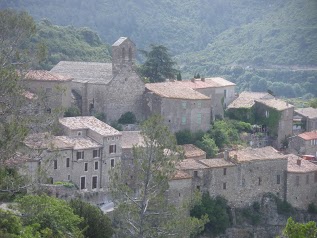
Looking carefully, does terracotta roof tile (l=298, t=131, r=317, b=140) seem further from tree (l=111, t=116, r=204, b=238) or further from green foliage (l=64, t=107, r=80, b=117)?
tree (l=111, t=116, r=204, b=238)

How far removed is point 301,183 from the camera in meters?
53.9

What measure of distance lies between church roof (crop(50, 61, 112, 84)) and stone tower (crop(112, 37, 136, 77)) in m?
0.70

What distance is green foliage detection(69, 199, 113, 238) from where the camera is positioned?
128ft

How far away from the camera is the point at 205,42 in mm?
117312

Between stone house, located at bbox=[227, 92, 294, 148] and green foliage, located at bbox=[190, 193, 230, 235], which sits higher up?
stone house, located at bbox=[227, 92, 294, 148]

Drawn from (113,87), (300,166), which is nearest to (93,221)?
(113,87)

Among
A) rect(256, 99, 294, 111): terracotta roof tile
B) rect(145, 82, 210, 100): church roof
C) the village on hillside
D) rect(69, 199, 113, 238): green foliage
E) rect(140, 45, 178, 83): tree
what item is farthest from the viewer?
rect(140, 45, 178, 83): tree

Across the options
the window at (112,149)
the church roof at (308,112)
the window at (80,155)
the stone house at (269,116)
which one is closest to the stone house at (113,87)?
the window at (112,149)

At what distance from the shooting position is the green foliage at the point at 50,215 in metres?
32.2

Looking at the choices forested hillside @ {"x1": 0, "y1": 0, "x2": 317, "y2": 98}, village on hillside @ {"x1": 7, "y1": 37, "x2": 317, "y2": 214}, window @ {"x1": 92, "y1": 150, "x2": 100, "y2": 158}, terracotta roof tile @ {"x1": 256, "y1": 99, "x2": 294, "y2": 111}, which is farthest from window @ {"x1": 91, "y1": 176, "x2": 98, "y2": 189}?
forested hillside @ {"x1": 0, "y1": 0, "x2": 317, "y2": 98}

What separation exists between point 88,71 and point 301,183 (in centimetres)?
1384

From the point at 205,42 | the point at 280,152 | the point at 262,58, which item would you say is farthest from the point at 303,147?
the point at 205,42

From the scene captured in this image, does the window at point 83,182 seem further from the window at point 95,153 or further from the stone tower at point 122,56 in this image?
the stone tower at point 122,56

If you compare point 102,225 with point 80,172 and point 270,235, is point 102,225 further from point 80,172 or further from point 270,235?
point 270,235
